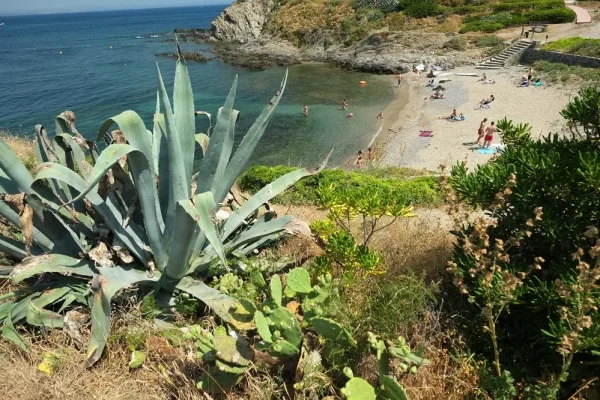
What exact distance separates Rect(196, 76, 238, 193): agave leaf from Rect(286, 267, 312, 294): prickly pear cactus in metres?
1.22

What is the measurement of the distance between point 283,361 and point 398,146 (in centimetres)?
1862

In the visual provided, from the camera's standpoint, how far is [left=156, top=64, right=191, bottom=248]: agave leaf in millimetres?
2816

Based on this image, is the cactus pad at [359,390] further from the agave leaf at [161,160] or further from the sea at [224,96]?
the sea at [224,96]

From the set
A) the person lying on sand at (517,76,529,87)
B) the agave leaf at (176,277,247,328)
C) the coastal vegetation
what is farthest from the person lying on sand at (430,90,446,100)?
the agave leaf at (176,277,247,328)

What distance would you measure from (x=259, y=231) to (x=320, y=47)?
43624mm

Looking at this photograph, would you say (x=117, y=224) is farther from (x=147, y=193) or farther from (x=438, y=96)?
(x=438, y=96)

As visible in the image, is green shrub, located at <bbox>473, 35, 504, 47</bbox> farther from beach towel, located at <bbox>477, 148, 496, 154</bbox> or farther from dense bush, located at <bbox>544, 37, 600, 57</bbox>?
beach towel, located at <bbox>477, 148, 496, 154</bbox>

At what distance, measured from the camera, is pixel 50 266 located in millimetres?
2783

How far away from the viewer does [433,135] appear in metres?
20.5

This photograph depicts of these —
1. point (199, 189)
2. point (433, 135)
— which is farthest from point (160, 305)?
point (433, 135)

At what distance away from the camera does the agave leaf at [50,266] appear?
2.60m

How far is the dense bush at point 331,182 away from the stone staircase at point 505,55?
80.0 feet

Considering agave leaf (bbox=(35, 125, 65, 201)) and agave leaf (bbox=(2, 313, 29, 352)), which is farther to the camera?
agave leaf (bbox=(35, 125, 65, 201))

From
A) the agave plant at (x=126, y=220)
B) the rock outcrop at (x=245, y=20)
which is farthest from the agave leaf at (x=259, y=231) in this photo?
the rock outcrop at (x=245, y=20)
